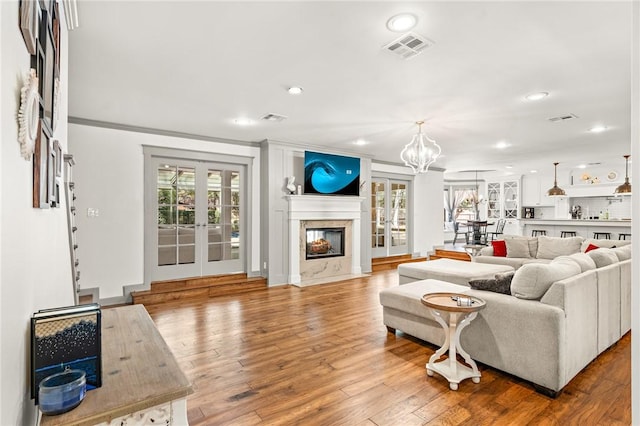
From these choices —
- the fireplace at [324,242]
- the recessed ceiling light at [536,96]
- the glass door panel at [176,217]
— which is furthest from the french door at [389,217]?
the recessed ceiling light at [536,96]

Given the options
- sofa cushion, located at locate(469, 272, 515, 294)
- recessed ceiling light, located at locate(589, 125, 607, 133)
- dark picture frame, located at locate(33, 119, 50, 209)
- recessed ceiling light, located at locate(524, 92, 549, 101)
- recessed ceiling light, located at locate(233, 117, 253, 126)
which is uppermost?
recessed ceiling light, located at locate(233, 117, 253, 126)

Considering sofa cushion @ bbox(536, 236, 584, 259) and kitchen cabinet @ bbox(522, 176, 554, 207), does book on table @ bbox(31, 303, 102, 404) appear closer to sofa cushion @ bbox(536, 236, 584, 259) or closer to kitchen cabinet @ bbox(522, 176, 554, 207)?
sofa cushion @ bbox(536, 236, 584, 259)

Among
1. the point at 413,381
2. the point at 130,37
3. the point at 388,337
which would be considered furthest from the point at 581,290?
the point at 130,37

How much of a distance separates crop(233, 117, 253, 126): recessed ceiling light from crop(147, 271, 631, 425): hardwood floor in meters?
2.58

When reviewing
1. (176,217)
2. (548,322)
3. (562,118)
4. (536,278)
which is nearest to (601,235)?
(562,118)

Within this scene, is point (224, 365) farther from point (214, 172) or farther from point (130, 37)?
point (214, 172)

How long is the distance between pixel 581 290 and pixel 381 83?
2.42 meters

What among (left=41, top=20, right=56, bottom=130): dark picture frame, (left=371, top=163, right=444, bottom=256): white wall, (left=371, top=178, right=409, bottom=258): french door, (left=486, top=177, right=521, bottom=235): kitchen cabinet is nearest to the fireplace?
(left=371, top=178, right=409, bottom=258): french door

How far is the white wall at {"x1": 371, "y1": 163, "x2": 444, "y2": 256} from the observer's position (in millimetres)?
8625

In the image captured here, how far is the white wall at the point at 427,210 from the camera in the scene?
28.3ft

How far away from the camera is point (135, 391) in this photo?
112cm

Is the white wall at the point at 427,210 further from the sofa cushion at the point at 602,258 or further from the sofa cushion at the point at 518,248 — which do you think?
the sofa cushion at the point at 602,258

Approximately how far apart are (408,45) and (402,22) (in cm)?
31

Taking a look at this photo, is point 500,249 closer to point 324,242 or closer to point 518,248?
point 518,248
